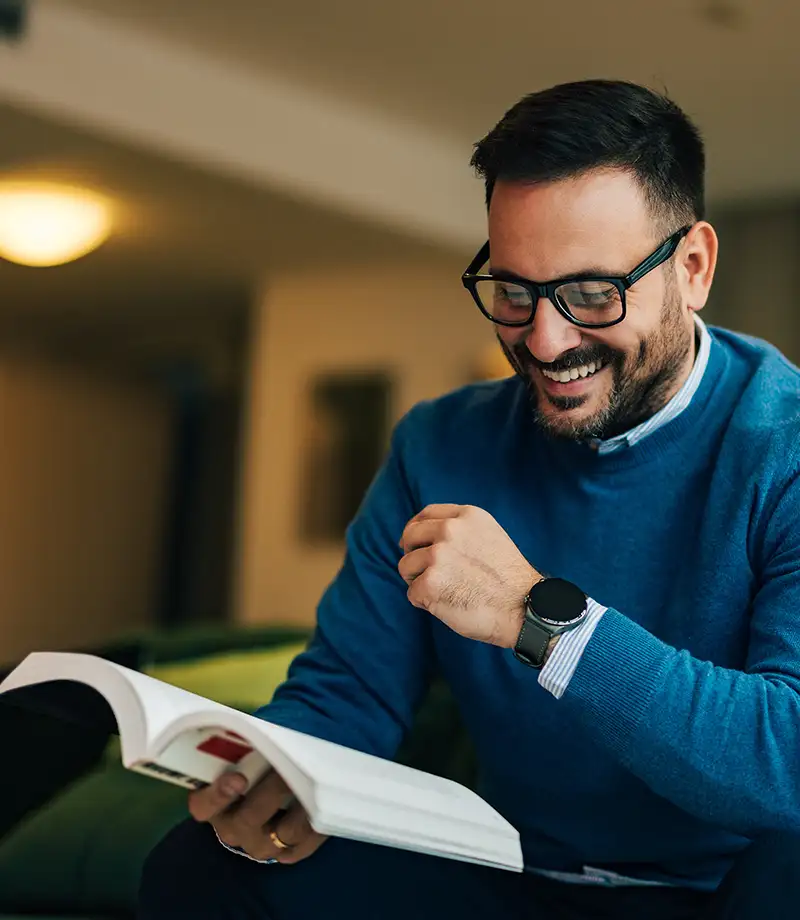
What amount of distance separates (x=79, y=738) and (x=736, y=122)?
3.84 metres

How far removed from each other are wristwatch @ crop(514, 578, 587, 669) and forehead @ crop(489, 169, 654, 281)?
344mm

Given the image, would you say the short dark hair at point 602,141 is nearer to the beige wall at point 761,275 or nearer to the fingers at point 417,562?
the fingers at point 417,562

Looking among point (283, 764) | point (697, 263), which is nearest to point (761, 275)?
point (697, 263)

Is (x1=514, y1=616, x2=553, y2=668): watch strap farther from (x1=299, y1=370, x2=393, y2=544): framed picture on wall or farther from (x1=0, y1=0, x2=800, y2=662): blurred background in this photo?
(x1=299, y1=370, x2=393, y2=544): framed picture on wall

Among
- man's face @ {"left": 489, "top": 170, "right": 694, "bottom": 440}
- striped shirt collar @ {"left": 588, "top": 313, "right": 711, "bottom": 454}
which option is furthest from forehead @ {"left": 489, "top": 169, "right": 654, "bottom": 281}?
striped shirt collar @ {"left": 588, "top": 313, "right": 711, "bottom": 454}

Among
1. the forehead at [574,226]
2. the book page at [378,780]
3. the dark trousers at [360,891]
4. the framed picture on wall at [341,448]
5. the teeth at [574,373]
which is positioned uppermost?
the forehead at [574,226]

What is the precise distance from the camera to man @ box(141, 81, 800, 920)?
100 cm

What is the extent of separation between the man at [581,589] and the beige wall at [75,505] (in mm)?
6561

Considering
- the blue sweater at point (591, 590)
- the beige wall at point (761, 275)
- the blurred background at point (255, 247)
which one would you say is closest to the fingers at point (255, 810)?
the blue sweater at point (591, 590)

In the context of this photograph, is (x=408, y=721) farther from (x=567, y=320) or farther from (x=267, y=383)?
(x=267, y=383)

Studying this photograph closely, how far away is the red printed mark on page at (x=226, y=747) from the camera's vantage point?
37.4 inches

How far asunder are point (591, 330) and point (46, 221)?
150 inches

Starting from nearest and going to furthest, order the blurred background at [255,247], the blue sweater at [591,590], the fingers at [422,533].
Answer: the fingers at [422,533], the blue sweater at [591,590], the blurred background at [255,247]

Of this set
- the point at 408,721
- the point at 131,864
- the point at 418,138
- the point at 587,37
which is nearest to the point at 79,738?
the point at 131,864
